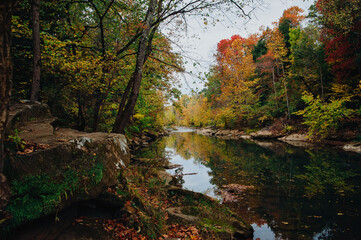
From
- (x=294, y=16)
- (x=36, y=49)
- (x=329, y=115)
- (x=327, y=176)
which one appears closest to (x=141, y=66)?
(x=36, y=49)

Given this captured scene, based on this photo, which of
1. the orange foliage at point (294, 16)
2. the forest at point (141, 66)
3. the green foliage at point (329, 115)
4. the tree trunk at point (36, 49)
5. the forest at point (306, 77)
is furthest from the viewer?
the orange foliage at point (294, 16)

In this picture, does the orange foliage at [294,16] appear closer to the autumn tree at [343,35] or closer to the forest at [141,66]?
the forest at [141,66]

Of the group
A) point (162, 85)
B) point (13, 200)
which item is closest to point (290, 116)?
point (162, 85)

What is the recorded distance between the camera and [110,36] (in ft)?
27.0

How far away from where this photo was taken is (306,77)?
20.7 meters

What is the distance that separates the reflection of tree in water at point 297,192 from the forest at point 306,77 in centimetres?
414

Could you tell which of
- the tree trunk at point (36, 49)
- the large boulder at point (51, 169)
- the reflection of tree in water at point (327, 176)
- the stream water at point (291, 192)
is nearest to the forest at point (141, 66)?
the tree trunk at point (36, 49)

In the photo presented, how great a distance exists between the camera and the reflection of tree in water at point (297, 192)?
476 centimetres

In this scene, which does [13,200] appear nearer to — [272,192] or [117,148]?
[117,148]

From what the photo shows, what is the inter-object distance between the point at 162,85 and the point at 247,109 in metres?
21.4

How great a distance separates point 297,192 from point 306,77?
61.3 ft

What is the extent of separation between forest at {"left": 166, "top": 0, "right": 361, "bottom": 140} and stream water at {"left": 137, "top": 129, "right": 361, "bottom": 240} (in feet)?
12.6

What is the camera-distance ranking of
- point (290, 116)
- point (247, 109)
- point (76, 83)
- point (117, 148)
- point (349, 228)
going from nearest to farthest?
point (117, 148) < point (349, 228) < point (76, 83) < point (290, 116) < point (247, 109)

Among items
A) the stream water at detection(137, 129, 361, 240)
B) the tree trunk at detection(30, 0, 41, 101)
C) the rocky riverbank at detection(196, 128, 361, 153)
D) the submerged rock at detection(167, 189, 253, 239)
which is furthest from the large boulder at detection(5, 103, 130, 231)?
the rocky riverbank at detection(196, 128, 361, 153)
